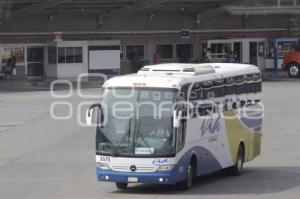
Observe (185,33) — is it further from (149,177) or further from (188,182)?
(149,177)

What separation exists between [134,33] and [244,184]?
43.9 m

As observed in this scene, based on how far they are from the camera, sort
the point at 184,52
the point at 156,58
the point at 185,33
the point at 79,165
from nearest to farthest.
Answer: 1. the point at 79,165
2. the point at 156,58
3. the point at 185,33
4. the point at 184,52

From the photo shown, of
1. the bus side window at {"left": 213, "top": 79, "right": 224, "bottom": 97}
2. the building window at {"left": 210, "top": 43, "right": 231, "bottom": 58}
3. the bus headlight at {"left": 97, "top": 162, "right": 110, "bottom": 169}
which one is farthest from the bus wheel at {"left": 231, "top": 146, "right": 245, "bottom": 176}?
the building window at {"left": 210, "top": 43, "right": 231, "bottom": 58}

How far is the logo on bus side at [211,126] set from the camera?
18188 millimetres

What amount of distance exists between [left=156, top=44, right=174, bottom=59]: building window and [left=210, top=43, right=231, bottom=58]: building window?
3512mm

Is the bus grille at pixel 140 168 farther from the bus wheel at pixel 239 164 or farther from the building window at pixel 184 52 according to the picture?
the building window at pixel 184 52

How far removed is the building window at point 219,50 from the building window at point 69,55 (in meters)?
12.5

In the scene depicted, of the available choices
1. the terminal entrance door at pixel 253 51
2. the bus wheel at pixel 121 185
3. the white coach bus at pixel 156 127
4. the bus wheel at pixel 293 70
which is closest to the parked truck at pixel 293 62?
the bus wheel at pixel 293 70

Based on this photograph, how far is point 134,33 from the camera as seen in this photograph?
61.9 metres

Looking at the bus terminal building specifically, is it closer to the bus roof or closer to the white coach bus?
the bus roof

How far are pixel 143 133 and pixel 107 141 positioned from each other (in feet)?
2.51

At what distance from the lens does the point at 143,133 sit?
17.0 meters

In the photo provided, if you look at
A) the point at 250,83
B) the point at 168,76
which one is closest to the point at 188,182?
the point at 168,76

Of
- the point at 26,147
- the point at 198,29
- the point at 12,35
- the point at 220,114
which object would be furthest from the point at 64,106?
the point at 198,29
